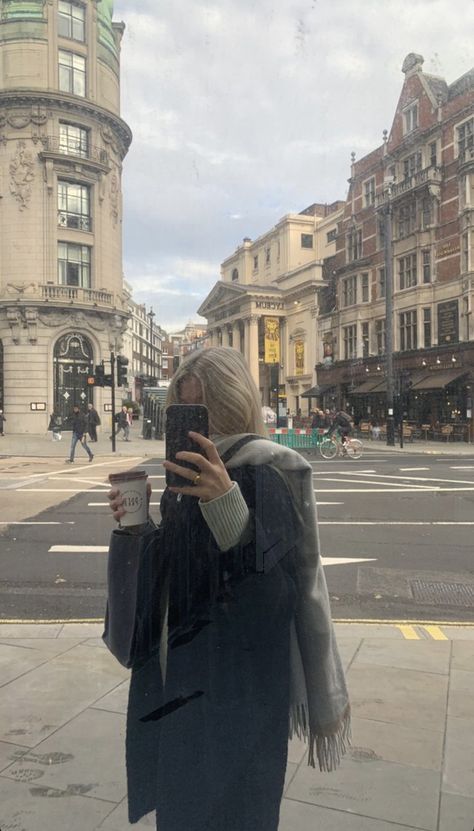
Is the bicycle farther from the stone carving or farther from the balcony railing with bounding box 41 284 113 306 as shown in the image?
the stone carving

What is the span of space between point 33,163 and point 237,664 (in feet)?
8.10

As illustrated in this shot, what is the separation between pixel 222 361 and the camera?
4.73ft

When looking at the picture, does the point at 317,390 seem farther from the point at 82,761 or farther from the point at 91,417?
the point at 91,417

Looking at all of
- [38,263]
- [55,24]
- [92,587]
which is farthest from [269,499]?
[92,587]

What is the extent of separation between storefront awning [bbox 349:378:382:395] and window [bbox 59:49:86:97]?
2.18 meters

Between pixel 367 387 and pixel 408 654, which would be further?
pixel 367 387

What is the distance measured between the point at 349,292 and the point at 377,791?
219 cm

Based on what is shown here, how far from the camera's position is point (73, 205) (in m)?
3.21

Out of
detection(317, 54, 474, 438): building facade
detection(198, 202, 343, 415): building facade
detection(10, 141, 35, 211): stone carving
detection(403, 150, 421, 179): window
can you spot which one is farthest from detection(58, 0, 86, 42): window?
detection(403, 150, 421, 179): window

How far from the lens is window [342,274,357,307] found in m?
2.92

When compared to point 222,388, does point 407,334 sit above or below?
above

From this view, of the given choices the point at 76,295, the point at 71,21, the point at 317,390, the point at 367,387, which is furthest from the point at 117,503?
the point at 76,295

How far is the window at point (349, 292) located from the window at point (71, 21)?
4.87 feet

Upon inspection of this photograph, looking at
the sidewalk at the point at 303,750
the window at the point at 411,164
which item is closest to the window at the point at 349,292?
the window at the point at 411,164
